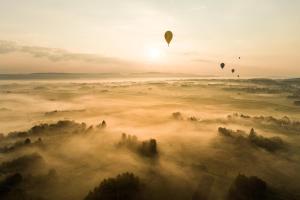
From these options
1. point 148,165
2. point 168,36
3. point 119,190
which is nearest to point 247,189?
point 148,165

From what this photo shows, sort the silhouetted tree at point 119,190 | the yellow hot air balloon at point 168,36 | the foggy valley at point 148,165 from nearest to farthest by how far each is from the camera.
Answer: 1. the silhouetted tree at point 119,190
2. the foggy valley at point 148,165
3. the yellow hot air balloon at point 168,36

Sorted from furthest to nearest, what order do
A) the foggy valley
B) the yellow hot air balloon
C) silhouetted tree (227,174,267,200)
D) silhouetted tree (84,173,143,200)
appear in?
the yellow hot air balloon, the foggy valley, silhouetted tree (227,174,267,200), silhouetted tree (84,173,143,200)

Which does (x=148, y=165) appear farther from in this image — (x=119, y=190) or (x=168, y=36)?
(x=168, y=36)

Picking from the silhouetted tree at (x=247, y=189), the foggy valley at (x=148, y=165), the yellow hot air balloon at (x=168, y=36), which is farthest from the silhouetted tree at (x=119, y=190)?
the yellow hot air balloon at (x=168, y=36)

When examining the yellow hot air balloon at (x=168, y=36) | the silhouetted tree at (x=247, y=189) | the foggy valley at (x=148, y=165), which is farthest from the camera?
the yellow hot air balloon at (x=168, y=36)

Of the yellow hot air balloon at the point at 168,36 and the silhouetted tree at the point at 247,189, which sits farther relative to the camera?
the yellow hot air balloon at the point at 168,36

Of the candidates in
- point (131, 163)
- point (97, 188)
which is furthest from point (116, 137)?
point (97, 188)

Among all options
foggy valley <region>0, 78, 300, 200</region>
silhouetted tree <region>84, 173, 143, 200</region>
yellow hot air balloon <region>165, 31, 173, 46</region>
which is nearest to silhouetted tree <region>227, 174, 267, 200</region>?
foggy valley <region>0, 78, 300, 200</region>

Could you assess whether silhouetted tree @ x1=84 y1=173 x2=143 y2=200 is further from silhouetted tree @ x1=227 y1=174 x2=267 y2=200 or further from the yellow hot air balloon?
the yellow hot air balloon

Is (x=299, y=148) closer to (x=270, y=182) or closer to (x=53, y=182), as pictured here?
(x=270, y=182)

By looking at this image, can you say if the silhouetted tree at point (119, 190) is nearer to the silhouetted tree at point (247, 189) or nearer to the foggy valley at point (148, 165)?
the foggy valley at point (148, 165)

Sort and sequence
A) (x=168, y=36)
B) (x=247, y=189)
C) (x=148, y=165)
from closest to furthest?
(x=247, y=189) < (x=148, y=165) < (x=168, y=36)
